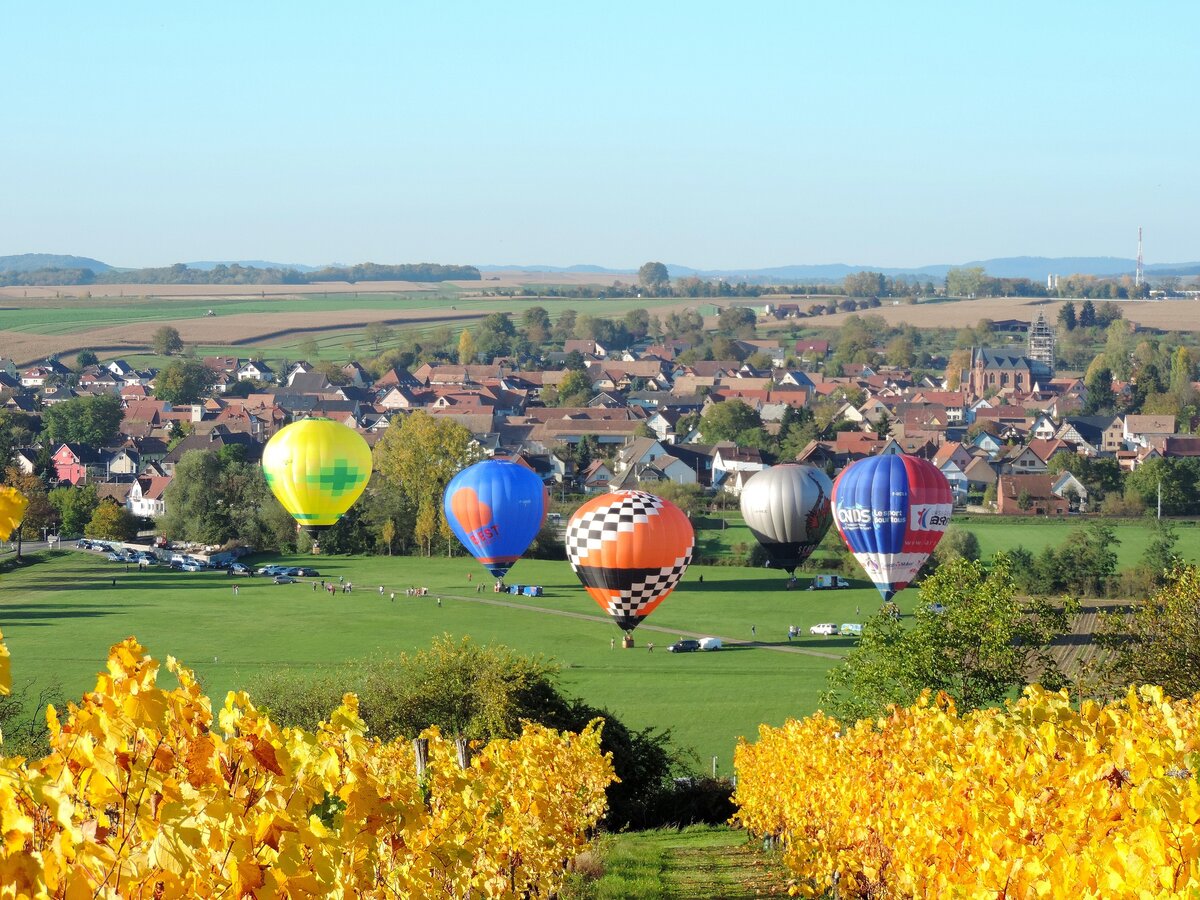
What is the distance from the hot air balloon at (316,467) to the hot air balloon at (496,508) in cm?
349

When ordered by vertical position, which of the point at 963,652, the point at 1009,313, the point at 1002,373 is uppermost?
the point at 1009,313

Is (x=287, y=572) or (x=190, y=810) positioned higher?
(x=190, y=810)

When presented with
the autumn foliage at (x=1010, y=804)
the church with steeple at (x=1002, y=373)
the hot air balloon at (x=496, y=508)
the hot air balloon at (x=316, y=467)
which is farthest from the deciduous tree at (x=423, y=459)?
the church with steeple at (x=1002, y=373)

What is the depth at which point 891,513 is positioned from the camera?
36.8 meters

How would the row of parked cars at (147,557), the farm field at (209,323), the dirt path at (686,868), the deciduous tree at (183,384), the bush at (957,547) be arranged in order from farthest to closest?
the farm field at (209,323)
the deciduous tree at (183,384)
the row of parked cars at (147,557)
the bush at (957,547)
the dirt path at (686,868)

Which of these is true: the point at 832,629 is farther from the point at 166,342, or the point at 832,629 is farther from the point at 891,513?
the point at 166,342

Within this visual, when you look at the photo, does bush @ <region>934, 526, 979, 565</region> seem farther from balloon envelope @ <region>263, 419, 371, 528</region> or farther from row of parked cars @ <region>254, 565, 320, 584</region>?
row of parked cars @ <region>254, 565, 320, 584</region>

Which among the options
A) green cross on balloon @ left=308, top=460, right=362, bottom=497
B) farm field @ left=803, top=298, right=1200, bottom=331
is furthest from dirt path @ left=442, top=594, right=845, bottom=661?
farm field @ left=803, top=298, right=1200, bottom=331

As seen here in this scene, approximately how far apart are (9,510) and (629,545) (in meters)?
30.1

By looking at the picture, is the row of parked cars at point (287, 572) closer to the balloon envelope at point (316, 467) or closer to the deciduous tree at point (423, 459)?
the deciduous tree at point (423, 459)

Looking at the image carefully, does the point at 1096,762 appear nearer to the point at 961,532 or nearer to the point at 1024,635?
the point at 1024,635

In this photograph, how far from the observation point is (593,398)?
370 feet

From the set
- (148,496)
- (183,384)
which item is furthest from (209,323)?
(148,496)

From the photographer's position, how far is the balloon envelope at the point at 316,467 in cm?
4247
